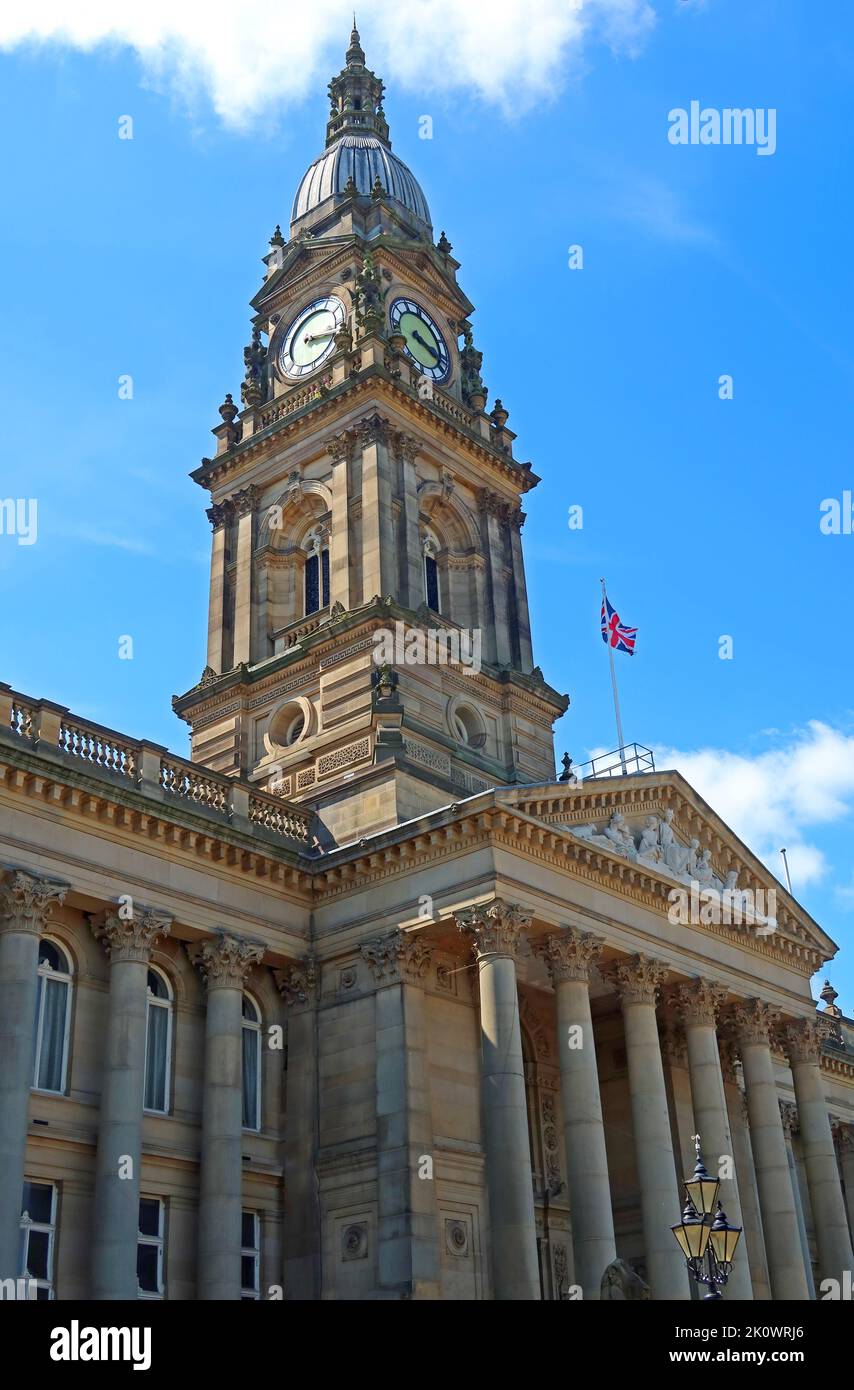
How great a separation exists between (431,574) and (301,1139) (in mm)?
21070

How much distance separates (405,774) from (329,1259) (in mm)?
11372

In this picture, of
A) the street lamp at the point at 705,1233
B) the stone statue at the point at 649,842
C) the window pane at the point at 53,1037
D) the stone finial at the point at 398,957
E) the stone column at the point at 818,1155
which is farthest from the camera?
the stone column at the point at 818,1155

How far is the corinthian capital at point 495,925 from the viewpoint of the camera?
30.4 metres

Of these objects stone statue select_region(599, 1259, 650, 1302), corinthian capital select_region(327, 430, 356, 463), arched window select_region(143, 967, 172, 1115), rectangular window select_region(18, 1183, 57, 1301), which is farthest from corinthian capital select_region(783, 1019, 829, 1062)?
corinthian capital select_region(327, 430, 356, 463)

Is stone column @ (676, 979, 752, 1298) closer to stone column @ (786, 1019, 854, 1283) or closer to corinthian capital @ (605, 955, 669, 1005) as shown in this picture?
corinthian capital @ (605, 955, 669, 1005)

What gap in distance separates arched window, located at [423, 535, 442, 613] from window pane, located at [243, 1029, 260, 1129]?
57.3ft

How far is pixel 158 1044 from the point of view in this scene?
30.7 meters

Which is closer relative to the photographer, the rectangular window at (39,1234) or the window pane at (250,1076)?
the rectangular window at (39,1234)

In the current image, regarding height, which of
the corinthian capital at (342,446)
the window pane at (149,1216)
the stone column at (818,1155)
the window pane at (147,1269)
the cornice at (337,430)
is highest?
the cornice at (337,430)

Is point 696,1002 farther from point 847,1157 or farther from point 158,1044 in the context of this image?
point 847,1157

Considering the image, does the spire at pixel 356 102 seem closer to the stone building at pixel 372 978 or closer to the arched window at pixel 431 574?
the stone building at pixel 372 978

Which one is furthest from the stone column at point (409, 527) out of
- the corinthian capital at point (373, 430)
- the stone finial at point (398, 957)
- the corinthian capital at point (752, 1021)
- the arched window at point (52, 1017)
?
the arched window at point (52, 1017)

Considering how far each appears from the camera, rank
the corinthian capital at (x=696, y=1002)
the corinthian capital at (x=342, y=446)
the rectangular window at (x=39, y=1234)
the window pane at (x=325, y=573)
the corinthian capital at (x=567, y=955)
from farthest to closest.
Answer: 1. the corinthian capital at (x=342, y=446)
2. the window pane at (x=325, y=573)
3. the corinthian capital at (x=696, y=1002)
4. the corinthian capital at (x=567, y=955)
5. the rectangular window at (x=39, y=1234)

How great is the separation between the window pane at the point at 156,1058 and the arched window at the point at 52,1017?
7.00ft
